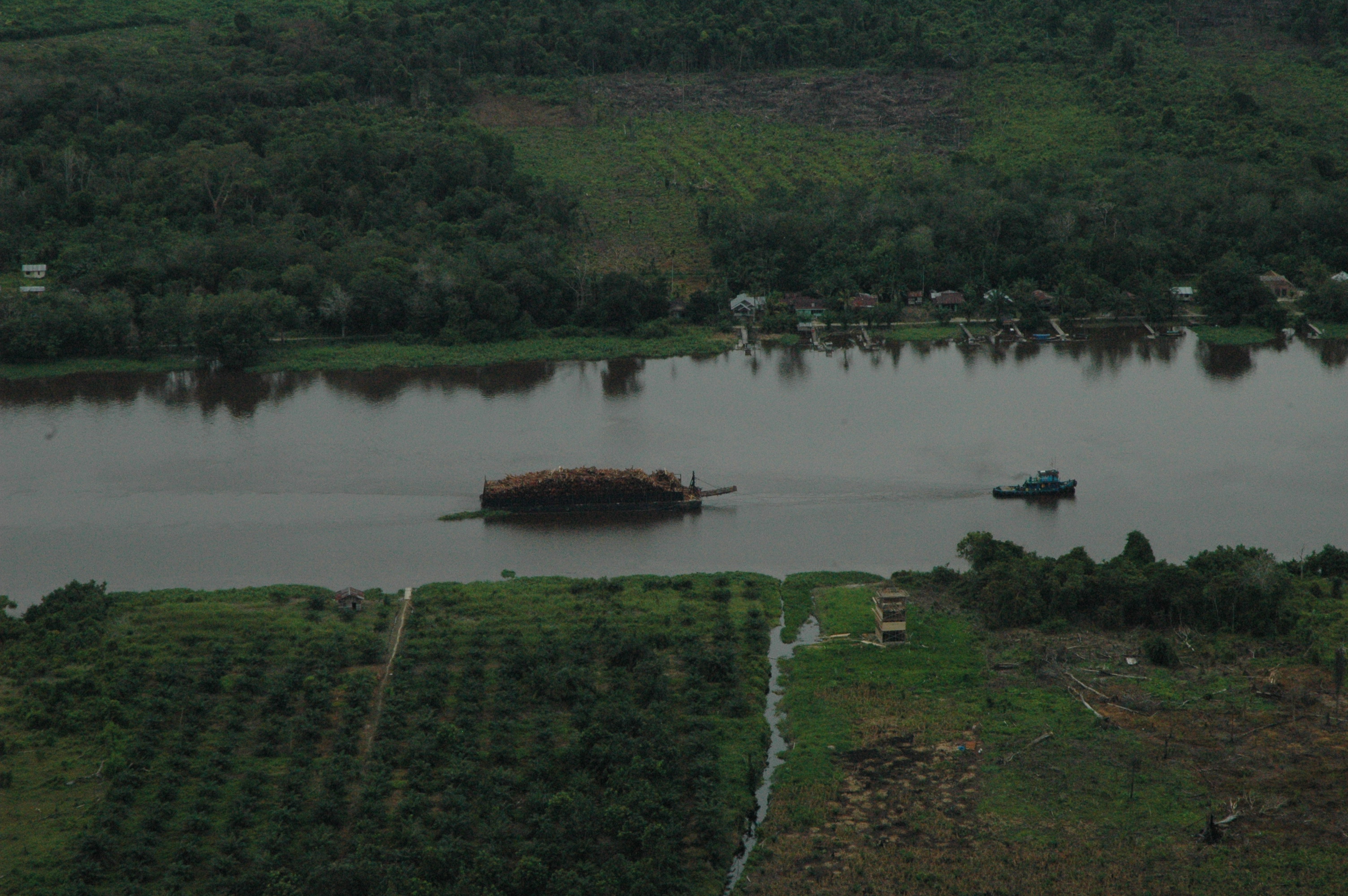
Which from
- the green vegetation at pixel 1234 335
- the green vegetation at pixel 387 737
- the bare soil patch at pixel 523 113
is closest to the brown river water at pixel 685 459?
the green vegetation at pixel 1234 335

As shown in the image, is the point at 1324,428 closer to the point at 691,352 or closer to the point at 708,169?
the point at 691,352

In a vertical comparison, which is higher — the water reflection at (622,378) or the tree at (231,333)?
the tree at (231,333)

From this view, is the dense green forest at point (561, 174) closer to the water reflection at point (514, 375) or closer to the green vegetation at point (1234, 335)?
the green vegetation at point (1234, 335)

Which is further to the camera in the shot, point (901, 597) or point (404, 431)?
point (404, 431)

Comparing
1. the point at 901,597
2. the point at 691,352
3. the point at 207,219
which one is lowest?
the point at 901,597

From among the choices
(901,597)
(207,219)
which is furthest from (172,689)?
(207,219)

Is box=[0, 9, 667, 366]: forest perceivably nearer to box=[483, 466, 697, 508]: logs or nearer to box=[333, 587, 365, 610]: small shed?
box=[483, 466, 697, 508]: logs

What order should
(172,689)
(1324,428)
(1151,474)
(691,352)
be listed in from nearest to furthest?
(172,689)
(1151,474)
(1324,428)
(691,352)
